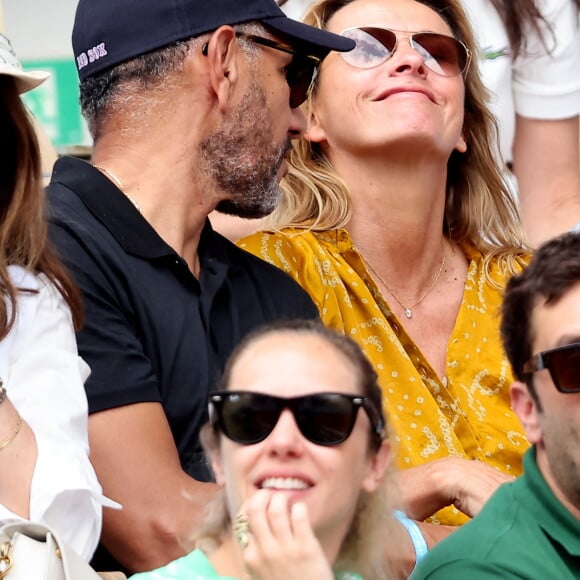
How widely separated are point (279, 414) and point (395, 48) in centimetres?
193

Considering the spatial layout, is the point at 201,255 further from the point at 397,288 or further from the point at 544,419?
the point at 544,419

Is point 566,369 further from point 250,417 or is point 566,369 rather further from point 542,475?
point 250,417

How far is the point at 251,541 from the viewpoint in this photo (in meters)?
2.08

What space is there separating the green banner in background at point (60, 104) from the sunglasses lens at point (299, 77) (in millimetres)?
3246

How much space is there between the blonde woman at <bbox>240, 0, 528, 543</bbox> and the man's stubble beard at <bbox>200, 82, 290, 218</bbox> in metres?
0.23

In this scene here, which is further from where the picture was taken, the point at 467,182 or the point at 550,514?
the point at 467,182

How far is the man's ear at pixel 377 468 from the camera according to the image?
7.68 ft

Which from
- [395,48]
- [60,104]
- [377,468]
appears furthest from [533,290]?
[60,104]

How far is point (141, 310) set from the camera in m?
3.12

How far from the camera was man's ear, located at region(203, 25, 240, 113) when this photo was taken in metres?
3.47

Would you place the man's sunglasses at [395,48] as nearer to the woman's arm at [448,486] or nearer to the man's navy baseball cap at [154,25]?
the man's navy baseball cap at [154,25]

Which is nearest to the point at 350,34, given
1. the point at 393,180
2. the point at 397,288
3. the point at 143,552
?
the point at 393,180

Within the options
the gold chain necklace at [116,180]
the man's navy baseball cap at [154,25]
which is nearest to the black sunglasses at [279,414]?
the gold chain necklace at [116,180]

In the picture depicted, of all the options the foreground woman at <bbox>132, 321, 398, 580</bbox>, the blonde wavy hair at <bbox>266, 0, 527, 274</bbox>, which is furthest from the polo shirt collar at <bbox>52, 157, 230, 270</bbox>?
the foreground woman at <bbox>132, 321, 398, 580</bbox>
